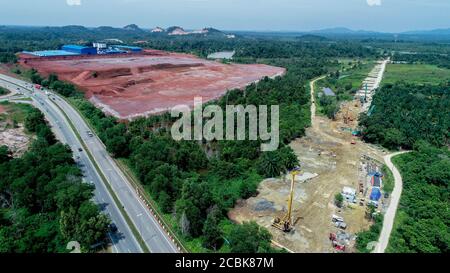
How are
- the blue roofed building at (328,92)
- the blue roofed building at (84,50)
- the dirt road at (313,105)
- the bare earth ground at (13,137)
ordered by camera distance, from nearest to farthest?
the bare earth ground at (13,137)
the dirt road at (313,105)
the blue roofed building at (328,92)
the blue roofed building at (84,50)

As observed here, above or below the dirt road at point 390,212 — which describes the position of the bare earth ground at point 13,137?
above

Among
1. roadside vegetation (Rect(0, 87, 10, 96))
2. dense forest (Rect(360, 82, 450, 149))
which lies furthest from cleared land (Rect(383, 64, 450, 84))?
roadside vegetation (Rect(0, 87, 10, 96))

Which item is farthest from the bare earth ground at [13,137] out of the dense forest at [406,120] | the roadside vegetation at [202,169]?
the dense forest at [406,120]

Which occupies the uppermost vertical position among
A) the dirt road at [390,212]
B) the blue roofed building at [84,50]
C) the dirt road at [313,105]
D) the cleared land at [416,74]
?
the blue roofed building at [84,50]

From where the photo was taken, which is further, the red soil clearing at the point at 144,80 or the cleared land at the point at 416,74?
the cleared land at the point at 416,74

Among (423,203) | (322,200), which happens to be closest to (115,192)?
(322,200)

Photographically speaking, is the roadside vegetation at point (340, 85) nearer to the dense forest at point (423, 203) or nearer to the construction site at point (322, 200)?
the construction site at point (322, 200)

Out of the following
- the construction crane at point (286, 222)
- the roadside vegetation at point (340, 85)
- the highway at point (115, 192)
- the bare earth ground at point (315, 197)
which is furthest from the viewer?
the roadside vegetation at point (340, 85)
